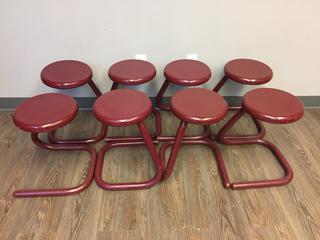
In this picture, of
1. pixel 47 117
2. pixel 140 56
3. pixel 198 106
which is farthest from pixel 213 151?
pixel 47 117

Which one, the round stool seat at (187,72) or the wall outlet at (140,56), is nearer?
the round stool seat at (187,72)

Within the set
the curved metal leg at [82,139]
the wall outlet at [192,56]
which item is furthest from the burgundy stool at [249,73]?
the curved metal leg at [82,139]

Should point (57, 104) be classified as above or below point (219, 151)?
above

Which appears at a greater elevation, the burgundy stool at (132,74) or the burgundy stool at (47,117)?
the burgundy stool at (132,74)

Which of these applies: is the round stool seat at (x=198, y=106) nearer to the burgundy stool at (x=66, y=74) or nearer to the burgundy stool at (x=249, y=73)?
the burgundy stool at (x=249, y=73)

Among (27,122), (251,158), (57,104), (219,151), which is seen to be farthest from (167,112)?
(27,122)

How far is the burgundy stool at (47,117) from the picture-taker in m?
1.51

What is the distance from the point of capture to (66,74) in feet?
6.23

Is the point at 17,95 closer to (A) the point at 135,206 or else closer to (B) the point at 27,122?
(B) the point at 27,122

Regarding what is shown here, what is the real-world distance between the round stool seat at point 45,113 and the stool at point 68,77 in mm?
120

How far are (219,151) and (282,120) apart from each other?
49 cm

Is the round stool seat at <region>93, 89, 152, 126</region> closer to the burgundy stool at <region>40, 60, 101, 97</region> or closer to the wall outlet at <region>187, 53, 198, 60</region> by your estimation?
the burgundy stool at <region>40, 60, 101, 97</region>

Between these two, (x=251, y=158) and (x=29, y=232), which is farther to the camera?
(x=251, y=158)

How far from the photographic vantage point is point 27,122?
152 cm
